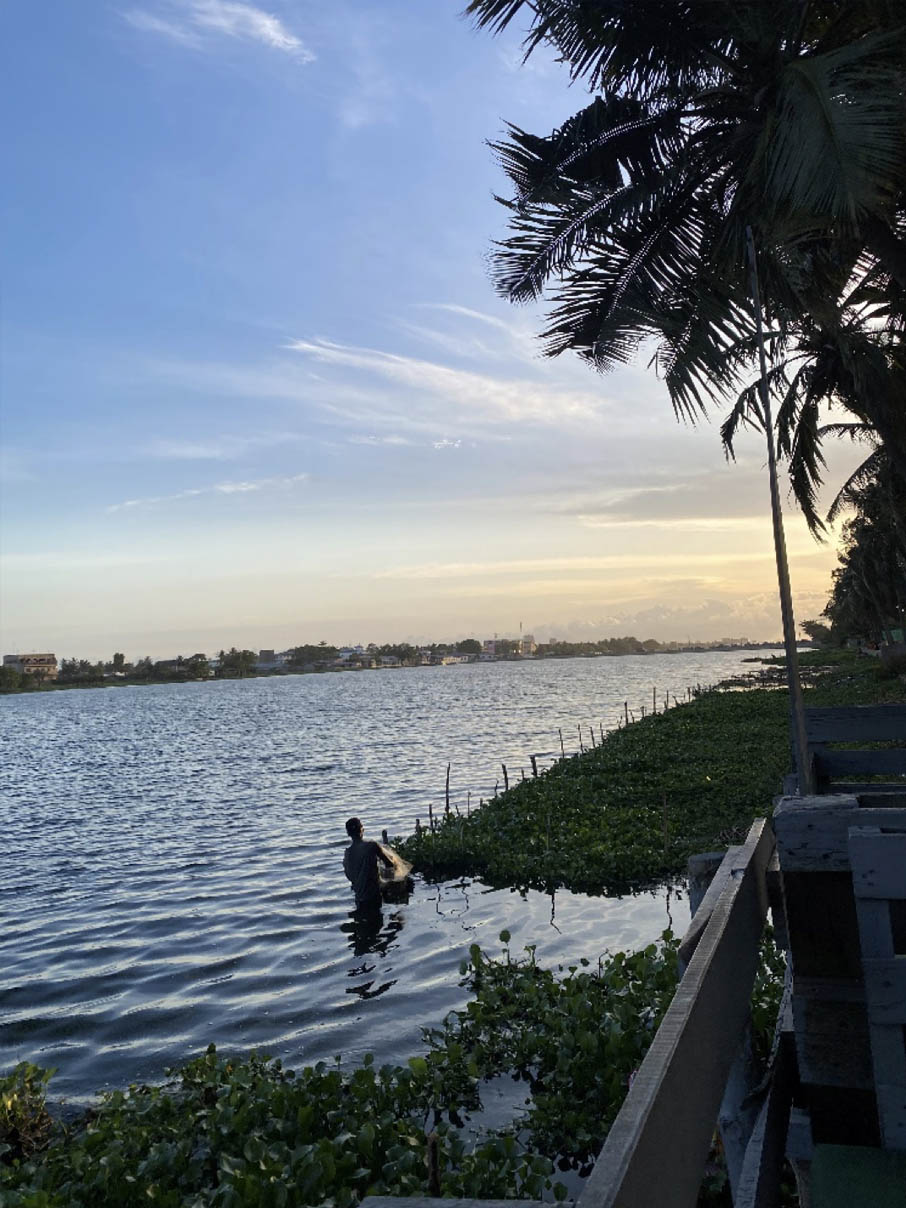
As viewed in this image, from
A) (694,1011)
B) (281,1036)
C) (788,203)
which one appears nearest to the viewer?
(694,1011)

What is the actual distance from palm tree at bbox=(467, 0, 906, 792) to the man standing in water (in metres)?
10.5

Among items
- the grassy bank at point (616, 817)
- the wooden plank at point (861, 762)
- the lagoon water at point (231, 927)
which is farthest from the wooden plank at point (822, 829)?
the grassy bank at point (616, 817)

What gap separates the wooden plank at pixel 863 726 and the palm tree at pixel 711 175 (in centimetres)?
24

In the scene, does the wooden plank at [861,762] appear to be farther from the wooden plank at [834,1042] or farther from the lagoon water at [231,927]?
the lagoon water at [231,927]

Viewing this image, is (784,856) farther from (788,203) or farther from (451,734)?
(451,734)

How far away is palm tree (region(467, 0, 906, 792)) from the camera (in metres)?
8.38

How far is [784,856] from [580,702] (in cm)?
10348

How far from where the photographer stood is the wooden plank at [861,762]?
6.79 m

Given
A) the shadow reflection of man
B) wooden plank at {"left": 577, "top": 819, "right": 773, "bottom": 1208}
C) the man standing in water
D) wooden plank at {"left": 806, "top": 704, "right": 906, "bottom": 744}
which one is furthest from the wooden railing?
the man standing in water

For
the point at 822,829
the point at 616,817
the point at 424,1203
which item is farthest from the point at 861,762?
the point at 616,817

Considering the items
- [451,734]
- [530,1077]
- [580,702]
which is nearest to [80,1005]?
[530,1077]

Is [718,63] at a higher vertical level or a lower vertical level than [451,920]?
higher

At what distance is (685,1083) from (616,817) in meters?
21.3

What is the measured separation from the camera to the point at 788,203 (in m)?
9.39
